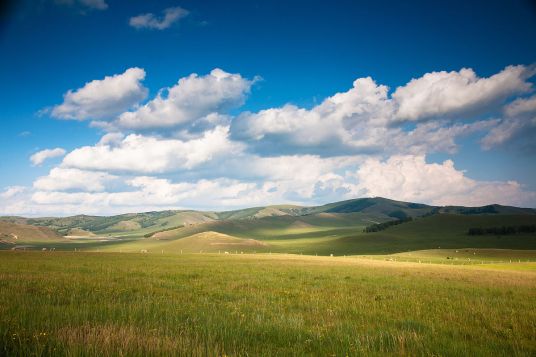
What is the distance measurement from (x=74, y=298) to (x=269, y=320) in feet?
27.2

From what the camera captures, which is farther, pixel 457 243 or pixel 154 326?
pixel 457 243

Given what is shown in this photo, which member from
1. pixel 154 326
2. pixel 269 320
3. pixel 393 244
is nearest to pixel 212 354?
pixel 154 326

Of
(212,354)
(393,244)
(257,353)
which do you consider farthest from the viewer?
(393,244)

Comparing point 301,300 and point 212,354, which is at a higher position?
point 212,354

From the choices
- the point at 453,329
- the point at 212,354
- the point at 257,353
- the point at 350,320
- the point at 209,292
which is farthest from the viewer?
the point at 209,292

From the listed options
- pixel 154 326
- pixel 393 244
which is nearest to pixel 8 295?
pixel 154 326

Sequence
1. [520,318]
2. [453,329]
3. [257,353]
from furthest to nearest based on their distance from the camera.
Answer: [520,318], [453,329], [257,353]

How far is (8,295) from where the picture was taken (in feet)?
45.9

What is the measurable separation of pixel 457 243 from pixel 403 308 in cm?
19112

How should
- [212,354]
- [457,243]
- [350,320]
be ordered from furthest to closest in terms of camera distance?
1. [457,243]
2. [350,320]
3. [212,354]

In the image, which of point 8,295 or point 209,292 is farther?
point 209,292

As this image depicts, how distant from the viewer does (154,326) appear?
31.9 ft

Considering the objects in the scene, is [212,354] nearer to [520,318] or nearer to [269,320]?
[269,320]

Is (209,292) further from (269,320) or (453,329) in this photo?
(453,329)
